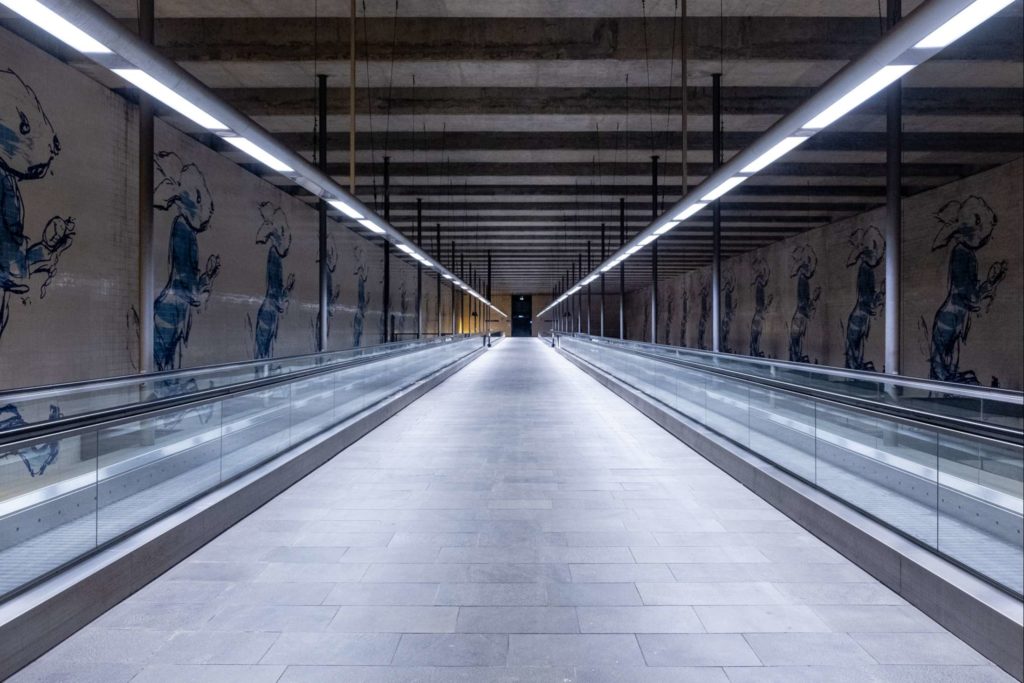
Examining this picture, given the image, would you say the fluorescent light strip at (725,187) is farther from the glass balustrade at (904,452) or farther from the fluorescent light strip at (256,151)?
the fluorescent light strip at (256,151)

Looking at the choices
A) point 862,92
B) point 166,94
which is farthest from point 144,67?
point 862,92

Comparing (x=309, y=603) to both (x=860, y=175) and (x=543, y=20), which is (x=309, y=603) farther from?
(x=860, y=175)

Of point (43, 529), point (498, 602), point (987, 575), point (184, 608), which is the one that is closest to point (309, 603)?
point (184, 608)

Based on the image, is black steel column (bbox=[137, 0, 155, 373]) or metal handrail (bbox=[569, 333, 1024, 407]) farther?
black steel column (bbox=[137, 0, 155, 373])

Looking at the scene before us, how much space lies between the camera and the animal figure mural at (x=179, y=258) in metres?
8.70

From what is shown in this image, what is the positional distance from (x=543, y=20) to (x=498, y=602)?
7146 millimetres

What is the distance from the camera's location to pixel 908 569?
3.04 metres

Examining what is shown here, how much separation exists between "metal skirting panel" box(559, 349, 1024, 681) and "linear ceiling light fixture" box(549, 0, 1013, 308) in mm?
2549

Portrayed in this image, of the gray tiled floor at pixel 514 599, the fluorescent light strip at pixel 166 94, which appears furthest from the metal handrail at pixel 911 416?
the fluorescent light strip at pixel 166 94

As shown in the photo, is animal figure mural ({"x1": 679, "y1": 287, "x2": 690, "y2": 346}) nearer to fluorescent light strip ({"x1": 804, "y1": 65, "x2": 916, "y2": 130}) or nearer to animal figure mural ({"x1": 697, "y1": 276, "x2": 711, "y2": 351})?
animal figure mural ({"x1": 697, "y1": 276, "x2": 711, "y2": 351})

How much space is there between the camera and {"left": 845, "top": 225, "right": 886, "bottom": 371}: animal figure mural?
16.2 meters

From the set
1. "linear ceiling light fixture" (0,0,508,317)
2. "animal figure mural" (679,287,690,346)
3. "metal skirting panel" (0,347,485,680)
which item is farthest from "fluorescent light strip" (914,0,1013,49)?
"animal figure mural" (679,287,690,346)

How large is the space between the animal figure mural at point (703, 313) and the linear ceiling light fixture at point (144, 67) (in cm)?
2751

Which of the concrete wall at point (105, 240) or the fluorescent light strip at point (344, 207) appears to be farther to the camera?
the fluorescent light strip at point (344, 207)
